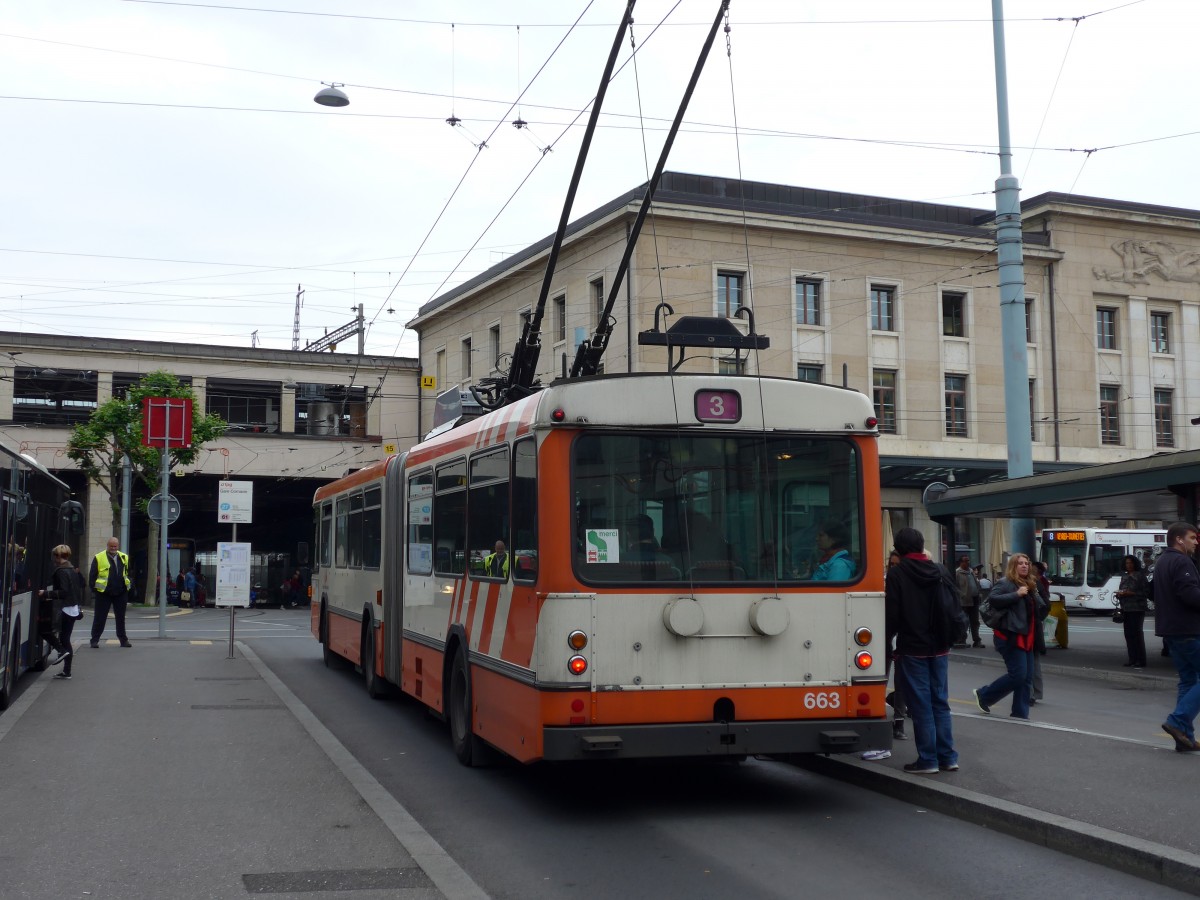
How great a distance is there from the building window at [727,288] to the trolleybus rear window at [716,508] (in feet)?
114

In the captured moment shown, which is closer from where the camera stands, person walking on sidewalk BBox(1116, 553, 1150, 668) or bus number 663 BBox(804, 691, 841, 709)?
bus number 663 BBox(804, 691, 841, 709)

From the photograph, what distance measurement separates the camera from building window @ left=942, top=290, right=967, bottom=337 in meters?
47.0

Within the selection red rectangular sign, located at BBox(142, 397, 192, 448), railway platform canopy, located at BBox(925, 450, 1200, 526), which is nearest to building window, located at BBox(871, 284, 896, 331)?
railway platform canopy, located at BBox(925, 450, 1200, 526)

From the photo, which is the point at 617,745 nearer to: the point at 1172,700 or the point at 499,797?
the point at 499,797

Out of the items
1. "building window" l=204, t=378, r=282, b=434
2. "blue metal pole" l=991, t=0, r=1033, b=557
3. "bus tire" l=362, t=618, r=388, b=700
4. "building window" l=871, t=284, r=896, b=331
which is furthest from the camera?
"building window" l=204, t=378, r=282, b=434

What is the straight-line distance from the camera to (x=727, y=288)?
43469 mm

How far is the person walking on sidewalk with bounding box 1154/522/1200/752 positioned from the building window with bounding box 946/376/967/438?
37.1 meters

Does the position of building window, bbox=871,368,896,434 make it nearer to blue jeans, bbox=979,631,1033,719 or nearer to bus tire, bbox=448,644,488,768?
blue jeans, bbox=979,631,1033,719

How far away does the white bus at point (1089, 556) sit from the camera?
4225cm

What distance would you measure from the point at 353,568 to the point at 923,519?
111 ft

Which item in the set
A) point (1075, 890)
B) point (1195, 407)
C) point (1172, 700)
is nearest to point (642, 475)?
point (1075, 890)

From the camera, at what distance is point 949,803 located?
8297 mm

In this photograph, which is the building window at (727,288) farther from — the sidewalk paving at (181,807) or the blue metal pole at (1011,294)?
the sidewalk paving at (181,807)

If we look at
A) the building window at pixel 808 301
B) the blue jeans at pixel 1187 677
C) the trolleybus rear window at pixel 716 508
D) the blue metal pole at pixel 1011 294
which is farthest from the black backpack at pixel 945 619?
the building window at pixel 808 301
